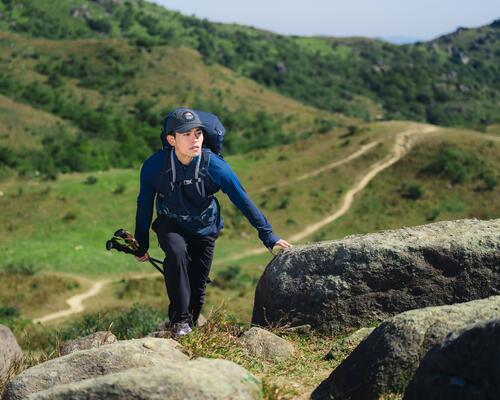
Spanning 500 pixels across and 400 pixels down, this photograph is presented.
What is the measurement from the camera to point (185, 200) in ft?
26.7

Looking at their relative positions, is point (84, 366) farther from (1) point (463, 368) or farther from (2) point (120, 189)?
(2) point (120, 189)

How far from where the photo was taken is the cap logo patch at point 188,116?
25.5 feet

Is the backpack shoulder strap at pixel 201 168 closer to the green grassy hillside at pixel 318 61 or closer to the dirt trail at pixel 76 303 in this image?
the dirt trail at pixel 76 303

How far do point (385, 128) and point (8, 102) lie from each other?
3936 cm

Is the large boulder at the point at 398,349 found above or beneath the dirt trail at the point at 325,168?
above

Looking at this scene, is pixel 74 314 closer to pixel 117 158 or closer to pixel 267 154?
pixel 267 154

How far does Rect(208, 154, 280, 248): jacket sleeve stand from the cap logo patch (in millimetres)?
460

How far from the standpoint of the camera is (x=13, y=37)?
100 m

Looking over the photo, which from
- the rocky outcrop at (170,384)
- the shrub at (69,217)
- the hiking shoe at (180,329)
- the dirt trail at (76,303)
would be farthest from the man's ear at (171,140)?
the shrub at (69,217)

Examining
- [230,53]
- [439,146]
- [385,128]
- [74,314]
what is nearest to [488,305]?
[74,314]

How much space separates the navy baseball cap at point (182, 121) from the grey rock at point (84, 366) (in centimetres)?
226

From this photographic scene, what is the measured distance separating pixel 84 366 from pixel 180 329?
65.1 inches

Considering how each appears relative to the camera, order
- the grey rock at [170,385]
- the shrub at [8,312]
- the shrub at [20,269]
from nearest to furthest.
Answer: the grey rock at [170,385] < the shrub at [8,312] < the shrub at [20,269]

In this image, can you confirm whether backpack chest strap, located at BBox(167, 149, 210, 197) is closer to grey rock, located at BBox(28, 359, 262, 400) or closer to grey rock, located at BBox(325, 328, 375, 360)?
grey rock, located at BBox(325, 328, 375, 360)
